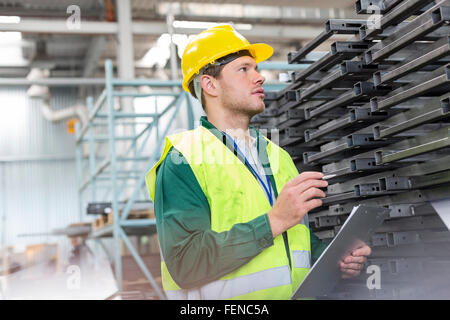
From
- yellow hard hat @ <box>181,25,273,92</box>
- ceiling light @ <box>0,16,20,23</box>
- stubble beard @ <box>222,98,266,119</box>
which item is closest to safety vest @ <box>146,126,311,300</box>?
stubble beard @ <box>222,98,266,119</box>

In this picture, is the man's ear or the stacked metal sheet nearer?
the stacked metal sheet

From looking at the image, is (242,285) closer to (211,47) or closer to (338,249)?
(338,249)

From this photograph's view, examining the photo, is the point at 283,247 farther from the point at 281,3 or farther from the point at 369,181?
the point at 281,3

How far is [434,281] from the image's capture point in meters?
1.64

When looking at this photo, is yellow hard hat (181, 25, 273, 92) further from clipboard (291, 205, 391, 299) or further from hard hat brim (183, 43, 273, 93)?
clipboard (291, 205, 391, 299)

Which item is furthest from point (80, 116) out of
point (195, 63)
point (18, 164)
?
point (195, 63)

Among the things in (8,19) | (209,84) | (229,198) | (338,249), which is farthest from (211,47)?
(338,249)

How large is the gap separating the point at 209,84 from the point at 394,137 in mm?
623

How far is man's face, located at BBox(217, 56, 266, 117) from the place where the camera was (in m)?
1.63

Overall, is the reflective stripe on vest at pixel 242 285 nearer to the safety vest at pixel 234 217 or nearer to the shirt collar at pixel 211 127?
the safety vest at pixel 234 217

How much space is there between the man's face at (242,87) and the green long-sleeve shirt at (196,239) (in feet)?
1.06

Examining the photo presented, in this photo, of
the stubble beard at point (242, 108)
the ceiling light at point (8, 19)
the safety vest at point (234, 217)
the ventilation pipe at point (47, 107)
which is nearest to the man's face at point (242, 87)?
the stubble beard at point (242, 108)

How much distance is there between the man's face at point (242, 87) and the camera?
5.34 ft
